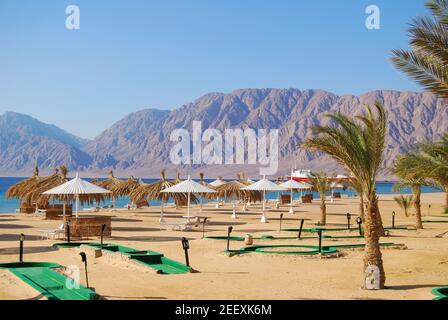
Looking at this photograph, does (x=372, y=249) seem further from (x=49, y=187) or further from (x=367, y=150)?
(x=49, y=187)

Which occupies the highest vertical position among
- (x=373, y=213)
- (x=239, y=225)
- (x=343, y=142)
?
(x=343, y=142)

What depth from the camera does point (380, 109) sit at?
1038cm

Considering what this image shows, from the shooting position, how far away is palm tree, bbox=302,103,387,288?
33.4ft

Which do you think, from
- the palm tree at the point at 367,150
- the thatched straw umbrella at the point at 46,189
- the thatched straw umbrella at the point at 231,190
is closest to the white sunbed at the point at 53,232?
the thatched straw umbrella at the point at 46,189

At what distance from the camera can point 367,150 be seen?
405 inches

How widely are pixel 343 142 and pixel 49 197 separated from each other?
18.4 metres

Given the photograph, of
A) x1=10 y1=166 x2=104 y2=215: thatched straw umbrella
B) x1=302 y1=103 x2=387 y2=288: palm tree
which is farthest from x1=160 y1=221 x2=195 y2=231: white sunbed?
x1=302 y1=103 x2=387 y2=288: palm tree

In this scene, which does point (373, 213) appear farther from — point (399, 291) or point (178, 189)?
point (178, 189)

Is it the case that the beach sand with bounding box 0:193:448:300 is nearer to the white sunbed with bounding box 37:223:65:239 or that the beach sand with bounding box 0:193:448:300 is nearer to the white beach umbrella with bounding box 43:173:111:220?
the white sunbed with bounding box 37:223:65:239

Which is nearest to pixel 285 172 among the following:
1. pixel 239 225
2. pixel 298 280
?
pixel 239 225

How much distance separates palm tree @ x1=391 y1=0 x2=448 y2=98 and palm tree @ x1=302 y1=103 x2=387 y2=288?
37.1 inches

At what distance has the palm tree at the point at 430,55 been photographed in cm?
1002
